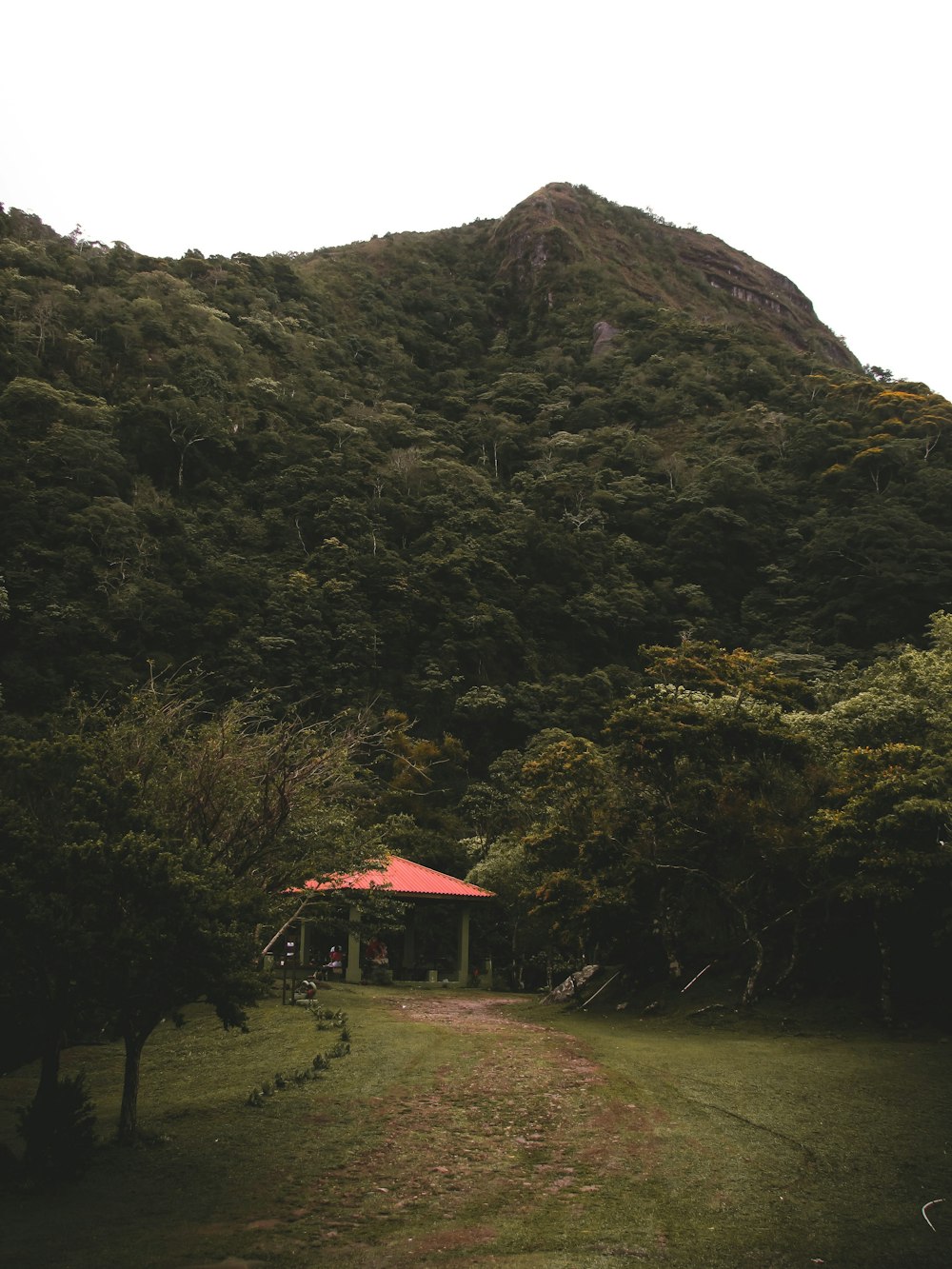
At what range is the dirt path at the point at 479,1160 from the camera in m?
7.12

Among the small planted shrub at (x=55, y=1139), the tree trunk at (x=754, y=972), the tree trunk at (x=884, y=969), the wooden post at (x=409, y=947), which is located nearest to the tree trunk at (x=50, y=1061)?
the small planted shrub at (x=55, y=1139)

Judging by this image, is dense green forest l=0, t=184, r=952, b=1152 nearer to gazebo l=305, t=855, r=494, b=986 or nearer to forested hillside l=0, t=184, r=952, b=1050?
forested hillside l=0, t=184, r=952, b=1050

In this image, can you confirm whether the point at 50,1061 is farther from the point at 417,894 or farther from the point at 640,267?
the point at 640,267

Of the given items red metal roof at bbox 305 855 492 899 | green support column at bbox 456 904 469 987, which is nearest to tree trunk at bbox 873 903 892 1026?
red metal roof at bbox 305 855 492 899

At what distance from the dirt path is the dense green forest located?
217 cm

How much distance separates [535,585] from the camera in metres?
52.9

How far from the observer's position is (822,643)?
157 ft

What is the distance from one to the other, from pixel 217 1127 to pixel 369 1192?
2.92 m

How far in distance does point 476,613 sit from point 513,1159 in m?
39.7

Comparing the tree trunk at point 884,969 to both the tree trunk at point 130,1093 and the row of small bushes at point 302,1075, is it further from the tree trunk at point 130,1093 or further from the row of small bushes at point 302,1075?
the tree trunk at point 130,1093

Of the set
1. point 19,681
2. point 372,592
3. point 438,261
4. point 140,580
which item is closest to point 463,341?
point 438,261

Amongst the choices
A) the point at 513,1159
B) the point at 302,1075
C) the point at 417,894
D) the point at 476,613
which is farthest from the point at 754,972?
the point at 476,613

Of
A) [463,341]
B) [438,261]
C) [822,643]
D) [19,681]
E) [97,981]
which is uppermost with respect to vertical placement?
[438,261]

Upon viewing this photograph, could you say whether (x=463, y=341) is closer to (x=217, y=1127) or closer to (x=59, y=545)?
(x=59, y=545)
